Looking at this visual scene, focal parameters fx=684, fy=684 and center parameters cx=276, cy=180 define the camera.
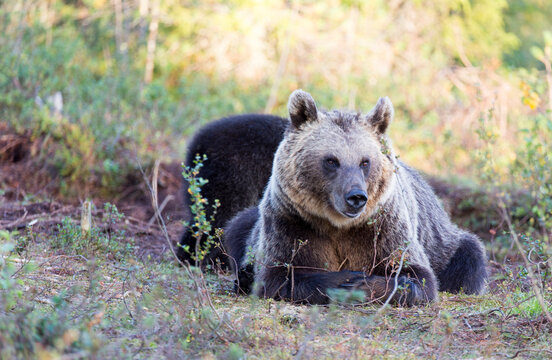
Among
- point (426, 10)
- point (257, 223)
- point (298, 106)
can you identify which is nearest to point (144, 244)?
point (257, 223)

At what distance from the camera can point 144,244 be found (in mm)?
7469

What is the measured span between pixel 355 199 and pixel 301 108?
39.7 inches

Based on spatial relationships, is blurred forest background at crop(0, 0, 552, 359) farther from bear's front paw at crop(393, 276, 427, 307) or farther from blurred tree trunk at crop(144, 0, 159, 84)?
bear's front paw at crop(393, 276, 427, 307)

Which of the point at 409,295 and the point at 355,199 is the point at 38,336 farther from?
the point at 409,295

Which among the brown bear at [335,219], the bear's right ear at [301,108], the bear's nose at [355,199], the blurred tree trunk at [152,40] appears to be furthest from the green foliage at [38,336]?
the blurred tree trunk at [152,40]

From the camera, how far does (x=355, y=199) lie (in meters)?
4.79

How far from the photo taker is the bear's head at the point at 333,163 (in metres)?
5.05

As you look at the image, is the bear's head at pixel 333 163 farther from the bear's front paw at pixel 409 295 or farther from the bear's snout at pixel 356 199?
the bear's front paw at pixel 409 295

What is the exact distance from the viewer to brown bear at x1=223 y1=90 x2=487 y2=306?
4.93 metres

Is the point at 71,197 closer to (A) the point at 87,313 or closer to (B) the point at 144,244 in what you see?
(B) the point at 144,244

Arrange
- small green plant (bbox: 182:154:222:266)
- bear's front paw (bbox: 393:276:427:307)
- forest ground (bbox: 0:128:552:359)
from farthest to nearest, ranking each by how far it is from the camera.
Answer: bear's front paw (bbox: 393:276:427:307) < small green plant (bbox: 182:154:222:266) < forest ground (bbox: 0:128:552:359)

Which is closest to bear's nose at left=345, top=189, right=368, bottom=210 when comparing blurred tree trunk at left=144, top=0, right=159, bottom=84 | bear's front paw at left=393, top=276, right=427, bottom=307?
bear's front paw at left=393, top=276, right=427, bottom=307

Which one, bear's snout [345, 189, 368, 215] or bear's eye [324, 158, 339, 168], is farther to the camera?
bear's eye [324, 158, 339, 168]

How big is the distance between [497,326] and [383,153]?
1501 millimetres
